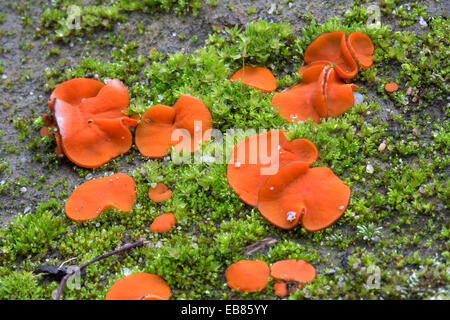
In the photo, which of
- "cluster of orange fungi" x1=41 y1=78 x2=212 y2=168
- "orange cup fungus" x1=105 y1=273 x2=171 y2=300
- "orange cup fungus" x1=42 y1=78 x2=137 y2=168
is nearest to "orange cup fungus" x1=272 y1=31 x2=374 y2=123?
"cluster of orange fungi" x1=41 y1=78 x2=212 y2=168

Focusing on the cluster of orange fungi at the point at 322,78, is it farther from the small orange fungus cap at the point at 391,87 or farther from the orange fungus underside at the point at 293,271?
the orange fungus underside at the point at 293,271

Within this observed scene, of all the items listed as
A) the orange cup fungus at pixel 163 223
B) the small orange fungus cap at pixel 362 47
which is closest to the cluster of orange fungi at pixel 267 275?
the orange cup fungus at pixel 163 223

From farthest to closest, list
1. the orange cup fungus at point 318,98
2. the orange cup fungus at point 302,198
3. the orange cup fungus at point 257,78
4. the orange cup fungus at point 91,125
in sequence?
the orange cup fungus at point 257,78 < the orange cup fungus at point 91,125 < the orange cup fungus at point 318,98 < the orange cup fungus at point 302,198

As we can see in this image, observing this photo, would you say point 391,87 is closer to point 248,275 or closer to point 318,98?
point 318,98

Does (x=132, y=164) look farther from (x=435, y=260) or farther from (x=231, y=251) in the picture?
(x=435, y=260)

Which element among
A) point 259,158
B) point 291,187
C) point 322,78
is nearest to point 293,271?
point 291,187

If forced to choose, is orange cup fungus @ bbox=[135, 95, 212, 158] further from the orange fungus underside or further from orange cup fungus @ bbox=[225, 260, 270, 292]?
the orange fungus underside
